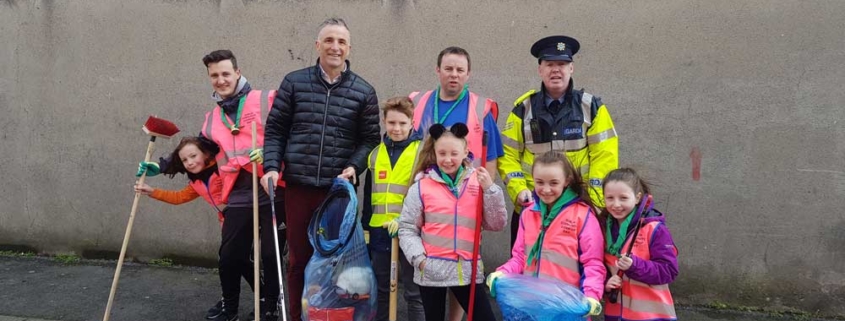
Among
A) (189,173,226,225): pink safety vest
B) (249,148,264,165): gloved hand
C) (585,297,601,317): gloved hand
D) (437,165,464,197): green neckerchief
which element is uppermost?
(249,148,264,165): gloved hand

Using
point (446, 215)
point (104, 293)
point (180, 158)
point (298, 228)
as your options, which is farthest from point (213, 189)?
point (446, 215)

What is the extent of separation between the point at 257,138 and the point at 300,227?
63cm

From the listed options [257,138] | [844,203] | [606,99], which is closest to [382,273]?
[257,138]

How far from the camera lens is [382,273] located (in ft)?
11.2

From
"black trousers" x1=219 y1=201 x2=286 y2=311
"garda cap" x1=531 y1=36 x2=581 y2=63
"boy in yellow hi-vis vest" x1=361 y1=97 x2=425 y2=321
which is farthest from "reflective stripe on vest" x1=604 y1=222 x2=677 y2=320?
"black trousers" x1=219 y1=201 x2=286 y2=311

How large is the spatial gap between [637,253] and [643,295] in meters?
0.20

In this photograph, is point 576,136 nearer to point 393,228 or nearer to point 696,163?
point 393,228

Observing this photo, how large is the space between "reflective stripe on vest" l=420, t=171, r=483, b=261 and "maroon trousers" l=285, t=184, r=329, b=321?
0.76 metres

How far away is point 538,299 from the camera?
249 cm

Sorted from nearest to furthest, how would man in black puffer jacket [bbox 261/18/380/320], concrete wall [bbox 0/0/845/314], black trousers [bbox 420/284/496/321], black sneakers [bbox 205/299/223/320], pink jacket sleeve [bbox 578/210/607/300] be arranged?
pink jacket sleeve [bbox 578/210/607/300], black trousers [bbox 420/284/496/321], man in black puffer jacket [bbox 261/18/380/320], black sneakers [bbox 205/299/223/320], concrete wall [bbox 0/0/845/314]

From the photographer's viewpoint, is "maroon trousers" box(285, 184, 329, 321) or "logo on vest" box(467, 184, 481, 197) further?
"maroon trousers" box(285, 184, 329, 321)

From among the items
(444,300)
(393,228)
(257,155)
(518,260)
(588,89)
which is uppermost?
(588,89)

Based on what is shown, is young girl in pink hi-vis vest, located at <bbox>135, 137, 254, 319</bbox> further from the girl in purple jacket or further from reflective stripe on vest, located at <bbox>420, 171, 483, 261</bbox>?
the girl in purple jacket

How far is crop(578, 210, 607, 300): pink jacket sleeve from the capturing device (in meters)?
2.56
